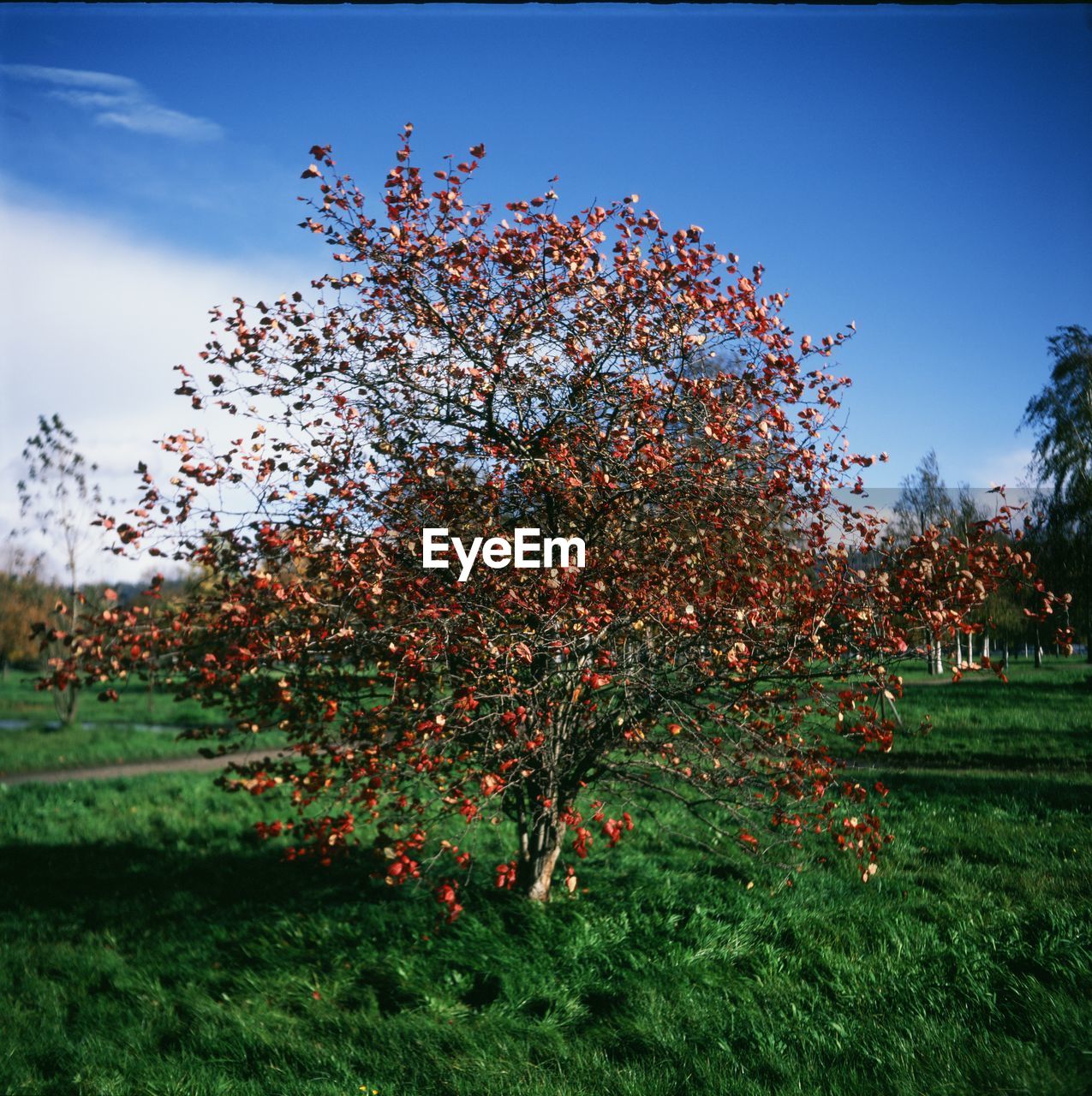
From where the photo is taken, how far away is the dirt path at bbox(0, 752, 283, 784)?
596 inches

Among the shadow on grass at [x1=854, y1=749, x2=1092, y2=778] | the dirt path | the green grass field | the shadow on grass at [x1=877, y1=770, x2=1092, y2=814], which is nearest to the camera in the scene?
the green grass field

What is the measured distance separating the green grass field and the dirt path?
6403mm

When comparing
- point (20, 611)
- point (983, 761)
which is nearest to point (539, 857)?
point (983, 761)

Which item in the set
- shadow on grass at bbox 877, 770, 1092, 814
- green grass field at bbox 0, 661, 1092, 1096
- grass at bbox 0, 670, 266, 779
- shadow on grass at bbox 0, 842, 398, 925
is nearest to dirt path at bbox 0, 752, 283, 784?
grass at bbox 0, 670, 266, 779

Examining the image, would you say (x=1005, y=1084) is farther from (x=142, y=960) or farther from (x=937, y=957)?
(x=142, y=960)

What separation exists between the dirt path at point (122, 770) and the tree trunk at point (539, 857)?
373 inches

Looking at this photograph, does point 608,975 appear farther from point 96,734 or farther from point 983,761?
point 96,734

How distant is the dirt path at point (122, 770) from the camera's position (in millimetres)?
15133

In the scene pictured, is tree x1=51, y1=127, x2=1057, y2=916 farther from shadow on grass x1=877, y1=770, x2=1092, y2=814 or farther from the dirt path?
the dirt path

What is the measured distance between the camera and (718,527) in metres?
5.58

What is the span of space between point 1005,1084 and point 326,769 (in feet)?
14.0

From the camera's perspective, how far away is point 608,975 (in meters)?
5.63

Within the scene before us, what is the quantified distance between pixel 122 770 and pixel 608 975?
543 inches

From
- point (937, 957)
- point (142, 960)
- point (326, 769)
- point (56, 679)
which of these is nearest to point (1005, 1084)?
point (937, 957)
